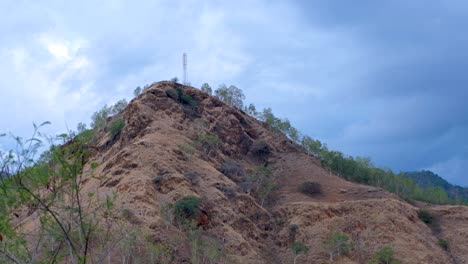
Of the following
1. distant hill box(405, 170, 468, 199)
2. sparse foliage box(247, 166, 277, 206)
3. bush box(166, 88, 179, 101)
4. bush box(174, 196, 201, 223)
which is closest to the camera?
bush box(174, 196, 201, 223)

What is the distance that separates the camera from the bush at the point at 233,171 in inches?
2327

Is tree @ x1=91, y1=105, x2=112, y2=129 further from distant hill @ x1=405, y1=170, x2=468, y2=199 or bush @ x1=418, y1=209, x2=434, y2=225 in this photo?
distant hill @ x1=405, y1=170, x2=468, y2=199

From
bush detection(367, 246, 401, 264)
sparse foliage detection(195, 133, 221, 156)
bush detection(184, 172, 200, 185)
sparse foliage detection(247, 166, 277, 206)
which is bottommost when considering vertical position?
bush detection(367, 246, 401, 264)

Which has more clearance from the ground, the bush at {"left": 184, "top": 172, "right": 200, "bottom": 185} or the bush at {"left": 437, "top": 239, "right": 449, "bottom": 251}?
the bush at {"left": 184, "top": 172, "right": 200, "bottom": 185}

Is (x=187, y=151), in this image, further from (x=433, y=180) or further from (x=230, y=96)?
(x=433, y=180)

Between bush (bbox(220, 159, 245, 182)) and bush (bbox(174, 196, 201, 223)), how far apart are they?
12.6 meters

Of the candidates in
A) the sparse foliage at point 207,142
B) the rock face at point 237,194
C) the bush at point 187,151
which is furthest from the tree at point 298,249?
the sparse foliage at point 207,142

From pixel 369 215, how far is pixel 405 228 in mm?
3196

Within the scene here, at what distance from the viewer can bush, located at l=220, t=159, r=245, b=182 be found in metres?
59.1

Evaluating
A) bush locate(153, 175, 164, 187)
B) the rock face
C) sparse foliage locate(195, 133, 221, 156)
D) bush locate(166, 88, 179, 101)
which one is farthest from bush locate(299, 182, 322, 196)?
bush locate(153, 175, 164, 187)

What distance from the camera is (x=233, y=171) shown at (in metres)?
59.8

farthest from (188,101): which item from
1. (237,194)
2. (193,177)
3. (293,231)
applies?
(293,231)

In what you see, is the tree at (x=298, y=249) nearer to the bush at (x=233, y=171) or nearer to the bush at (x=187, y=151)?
the bush at (x=233, y=171)

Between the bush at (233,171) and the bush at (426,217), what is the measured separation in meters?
17.0
